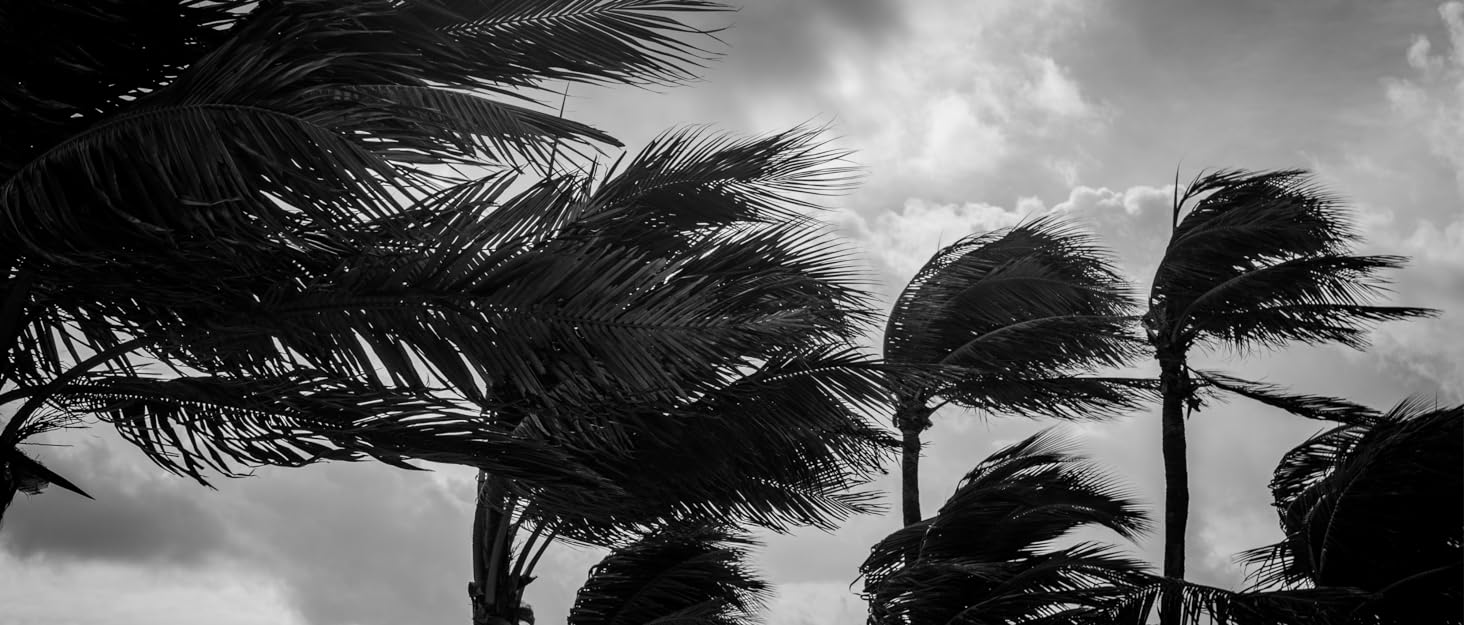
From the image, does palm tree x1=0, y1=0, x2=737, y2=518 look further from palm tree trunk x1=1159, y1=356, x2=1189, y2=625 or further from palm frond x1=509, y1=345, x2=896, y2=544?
palm tree trunk x1=1159, y1=356, x2=1189, y2=625

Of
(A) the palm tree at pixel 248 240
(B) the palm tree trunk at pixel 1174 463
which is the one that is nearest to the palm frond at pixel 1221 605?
(A) the palm tree at pixel 248 240

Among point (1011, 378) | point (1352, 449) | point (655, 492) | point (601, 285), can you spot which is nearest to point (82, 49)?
point (601, 285)

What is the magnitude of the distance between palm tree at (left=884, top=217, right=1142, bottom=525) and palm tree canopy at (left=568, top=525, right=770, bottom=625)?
2.73m

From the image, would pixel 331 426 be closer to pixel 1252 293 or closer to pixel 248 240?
pixel 248 240

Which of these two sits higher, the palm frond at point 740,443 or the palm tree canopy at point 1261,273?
the palm tree canopy at point 1261,273

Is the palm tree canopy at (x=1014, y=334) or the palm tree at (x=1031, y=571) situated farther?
the palm tree canopy at (x=1014, y=334)

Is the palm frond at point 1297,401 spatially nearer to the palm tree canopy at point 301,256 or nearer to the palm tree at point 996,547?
the palm tree at point 996,547

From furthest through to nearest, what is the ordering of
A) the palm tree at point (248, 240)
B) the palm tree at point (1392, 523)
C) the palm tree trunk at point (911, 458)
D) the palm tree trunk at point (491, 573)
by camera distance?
the palm tree trunk at point (911, 458) < the palm tree trunk at point (491, 573) < the palm tree at point (1392, 523) < the palm tree at point (248, 240)

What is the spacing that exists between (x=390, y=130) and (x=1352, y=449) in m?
5.59

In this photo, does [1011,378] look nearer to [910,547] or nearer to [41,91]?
[910,547]

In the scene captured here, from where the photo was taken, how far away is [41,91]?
350cm

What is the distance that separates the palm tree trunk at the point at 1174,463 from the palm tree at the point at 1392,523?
3454 mm

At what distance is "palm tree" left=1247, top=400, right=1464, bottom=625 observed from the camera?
555 cm

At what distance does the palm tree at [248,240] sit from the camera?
2.88m
